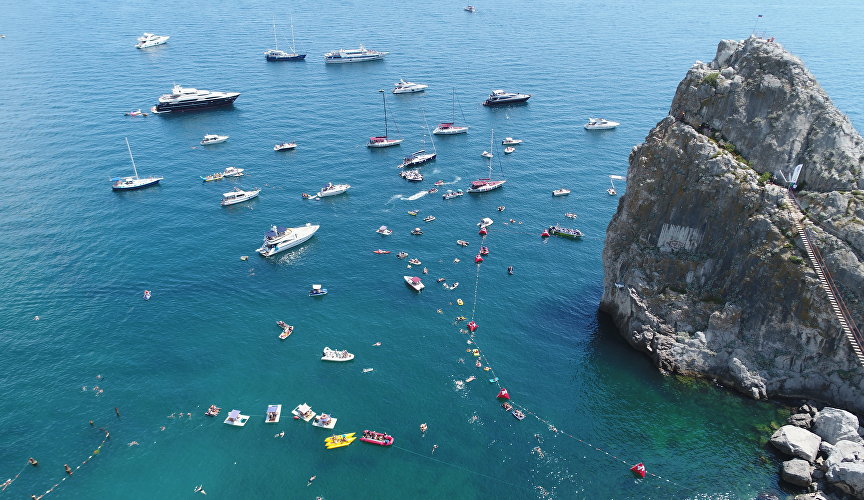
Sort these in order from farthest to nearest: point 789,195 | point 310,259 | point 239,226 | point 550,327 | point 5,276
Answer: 1. point 239,226
2. point 310,259
3. point 5,276
4. point 550,327
5. point 789,195

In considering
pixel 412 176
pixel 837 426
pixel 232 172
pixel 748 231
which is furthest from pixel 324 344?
pixel 232 172

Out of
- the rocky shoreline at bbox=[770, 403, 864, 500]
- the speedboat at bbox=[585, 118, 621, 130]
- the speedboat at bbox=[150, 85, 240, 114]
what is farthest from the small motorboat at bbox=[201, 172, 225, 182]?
the rocky shoreline at bbox=[770, 403, 864, 500]

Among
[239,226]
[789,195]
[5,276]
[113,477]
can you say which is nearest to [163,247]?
[239,226]

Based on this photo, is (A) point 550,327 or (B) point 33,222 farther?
(B) point 33,222

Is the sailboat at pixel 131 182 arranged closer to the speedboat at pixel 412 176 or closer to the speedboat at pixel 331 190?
the speedboat at pixel 331 190

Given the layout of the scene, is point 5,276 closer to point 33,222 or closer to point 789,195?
point 33,222

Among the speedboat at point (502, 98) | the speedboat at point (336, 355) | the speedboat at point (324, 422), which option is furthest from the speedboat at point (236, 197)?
the speedboat at point (502, 98)

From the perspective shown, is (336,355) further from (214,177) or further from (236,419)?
(214,177)
